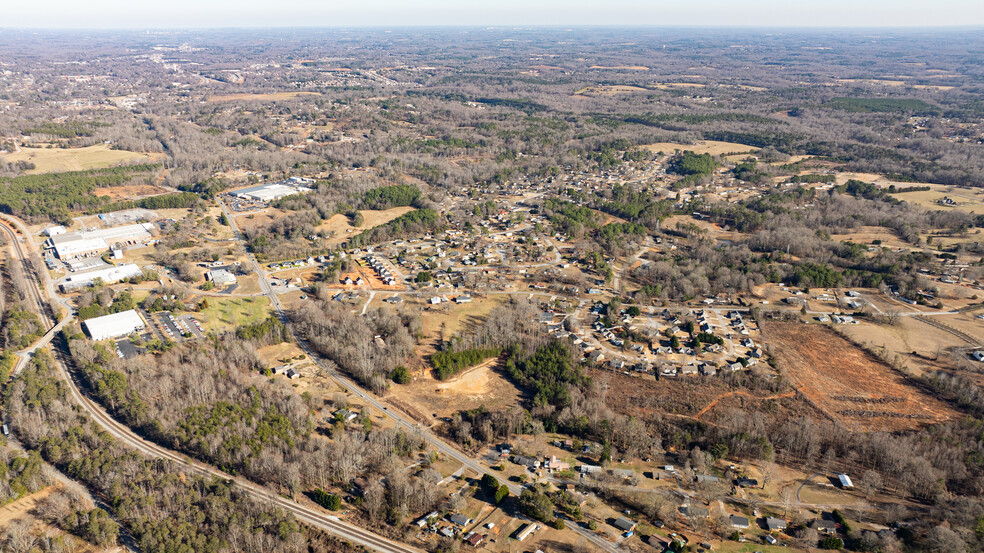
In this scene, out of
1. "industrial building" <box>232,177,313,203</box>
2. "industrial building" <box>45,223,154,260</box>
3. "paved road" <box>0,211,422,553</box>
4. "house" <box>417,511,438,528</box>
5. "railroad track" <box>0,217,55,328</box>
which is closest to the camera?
"paved road" <box>0,211,422,553</box>

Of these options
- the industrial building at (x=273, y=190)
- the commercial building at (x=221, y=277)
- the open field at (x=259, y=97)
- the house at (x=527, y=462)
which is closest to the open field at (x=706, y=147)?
the industrial building at (x=273, y=190)

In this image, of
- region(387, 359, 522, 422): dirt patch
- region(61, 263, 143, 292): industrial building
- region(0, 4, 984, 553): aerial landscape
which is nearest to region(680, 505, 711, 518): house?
region(0, 4, 984, 553): aerial landscape

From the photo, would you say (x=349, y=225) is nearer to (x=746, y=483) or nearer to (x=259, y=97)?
(x=746, y=483)

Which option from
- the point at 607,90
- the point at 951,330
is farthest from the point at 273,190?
the point at 607,90

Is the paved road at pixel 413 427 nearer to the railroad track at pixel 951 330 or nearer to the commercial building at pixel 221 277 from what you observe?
the commercial building at pixel 221 277

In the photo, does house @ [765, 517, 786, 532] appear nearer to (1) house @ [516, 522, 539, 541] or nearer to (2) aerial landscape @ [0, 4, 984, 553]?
(2) aerial landscape @ [0, 4, 984, 553]
